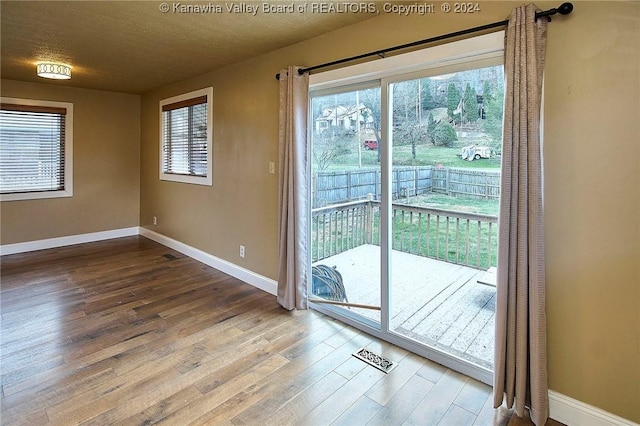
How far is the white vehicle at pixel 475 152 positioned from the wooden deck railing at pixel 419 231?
1.22 ft

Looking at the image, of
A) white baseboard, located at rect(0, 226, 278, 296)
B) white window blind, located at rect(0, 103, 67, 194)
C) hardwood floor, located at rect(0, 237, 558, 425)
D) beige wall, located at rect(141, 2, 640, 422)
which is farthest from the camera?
white window blind, located at rect(0, 103, 67, 194)

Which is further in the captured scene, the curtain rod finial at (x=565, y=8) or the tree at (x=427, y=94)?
the tree at (x=427, y=94)

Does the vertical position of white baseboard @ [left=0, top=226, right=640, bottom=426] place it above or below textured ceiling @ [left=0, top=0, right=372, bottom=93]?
below

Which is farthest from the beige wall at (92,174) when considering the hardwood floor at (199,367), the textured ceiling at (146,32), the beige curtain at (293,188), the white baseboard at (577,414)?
the white baseboard at (577,414)

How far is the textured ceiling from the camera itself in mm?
2432

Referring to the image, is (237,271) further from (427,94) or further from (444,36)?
(444,36)

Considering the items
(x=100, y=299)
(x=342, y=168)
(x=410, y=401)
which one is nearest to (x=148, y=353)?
(x=100, y=299)

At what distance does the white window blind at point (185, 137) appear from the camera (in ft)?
14.9

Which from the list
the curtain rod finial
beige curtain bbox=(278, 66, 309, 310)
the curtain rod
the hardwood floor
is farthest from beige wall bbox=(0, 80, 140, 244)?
the curtain rod finial

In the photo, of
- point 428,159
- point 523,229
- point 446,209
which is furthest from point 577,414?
point 428,159

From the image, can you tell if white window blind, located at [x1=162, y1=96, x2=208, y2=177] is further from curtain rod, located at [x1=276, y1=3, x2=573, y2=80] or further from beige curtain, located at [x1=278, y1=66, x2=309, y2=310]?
curtain rod, located at [x1=276, y1=3, x2=573, y2=80]

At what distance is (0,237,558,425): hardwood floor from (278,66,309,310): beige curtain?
272mm

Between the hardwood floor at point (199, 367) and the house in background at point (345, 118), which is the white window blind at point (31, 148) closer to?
the hardwood floor at point (199, 367)

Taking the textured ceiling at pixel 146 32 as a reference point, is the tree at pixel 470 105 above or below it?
below
